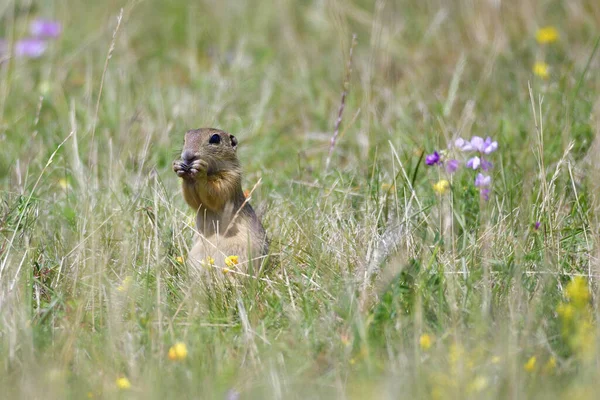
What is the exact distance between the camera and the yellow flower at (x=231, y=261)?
3799 millimetres

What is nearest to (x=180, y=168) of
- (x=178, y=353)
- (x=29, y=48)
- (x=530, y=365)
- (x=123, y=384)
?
(x=178, y=353)

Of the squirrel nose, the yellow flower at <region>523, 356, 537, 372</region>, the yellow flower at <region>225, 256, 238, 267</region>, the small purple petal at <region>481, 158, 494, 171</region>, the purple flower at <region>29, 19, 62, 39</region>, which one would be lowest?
the yellow flower at <region>523, 356, 537, 372</region>

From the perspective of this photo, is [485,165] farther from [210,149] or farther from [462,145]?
[210,149]

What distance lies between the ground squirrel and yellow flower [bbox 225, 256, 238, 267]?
0.10 feet

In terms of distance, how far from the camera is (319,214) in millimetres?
4223

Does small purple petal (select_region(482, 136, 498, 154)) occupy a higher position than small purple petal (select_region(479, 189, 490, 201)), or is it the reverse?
small purple petal (select_region(482, 136, 498, 154))

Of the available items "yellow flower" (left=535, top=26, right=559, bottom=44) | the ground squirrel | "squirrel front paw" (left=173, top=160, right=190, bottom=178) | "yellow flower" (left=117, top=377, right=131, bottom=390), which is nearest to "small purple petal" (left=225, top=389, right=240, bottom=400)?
"yellow flower" (left=117, top=377, right=131, bottom=390)

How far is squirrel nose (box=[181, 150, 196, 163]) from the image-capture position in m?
4.13

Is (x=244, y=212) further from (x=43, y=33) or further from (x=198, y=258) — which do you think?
(x=43, y=33)

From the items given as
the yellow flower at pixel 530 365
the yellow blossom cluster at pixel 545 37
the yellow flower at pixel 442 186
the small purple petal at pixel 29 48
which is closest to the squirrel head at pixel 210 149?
the yellow flower at pixel 442 186

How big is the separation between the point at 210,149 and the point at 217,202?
0.25m

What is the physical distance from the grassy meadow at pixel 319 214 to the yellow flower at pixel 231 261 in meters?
0.12

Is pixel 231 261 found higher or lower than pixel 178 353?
higher

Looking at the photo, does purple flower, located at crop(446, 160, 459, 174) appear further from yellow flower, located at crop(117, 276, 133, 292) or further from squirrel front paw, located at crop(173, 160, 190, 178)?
yellow flower, located at crop(117, 276, 133, 292)
